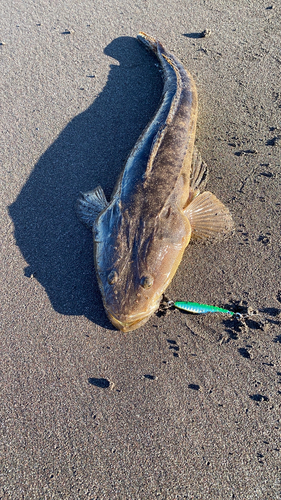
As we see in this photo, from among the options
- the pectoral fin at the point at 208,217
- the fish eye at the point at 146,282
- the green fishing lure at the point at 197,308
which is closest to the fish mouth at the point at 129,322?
the fish eye at the point at 146,282

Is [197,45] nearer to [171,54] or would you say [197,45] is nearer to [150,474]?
[171,54]

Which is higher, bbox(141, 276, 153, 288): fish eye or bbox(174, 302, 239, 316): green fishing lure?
bbox(141, 276, 153, 288): fish eye

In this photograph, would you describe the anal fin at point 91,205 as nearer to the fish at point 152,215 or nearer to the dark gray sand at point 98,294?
the fish at point 152,215

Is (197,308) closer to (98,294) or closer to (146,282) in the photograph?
(146,282)

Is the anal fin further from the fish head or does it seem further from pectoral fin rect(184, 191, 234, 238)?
pectoral fin rect(184, 191, 234, 238)

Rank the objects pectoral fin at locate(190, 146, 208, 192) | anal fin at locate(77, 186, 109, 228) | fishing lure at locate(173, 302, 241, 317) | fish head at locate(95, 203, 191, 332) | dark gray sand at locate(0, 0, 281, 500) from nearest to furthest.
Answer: dark gray sand at locate(0, 0, 281, 500) → fish head at locate(95, 203, 191, 332) → fishing lure at locate(173, 302, 241, 317) → anal fin at locate(77, 186, 109, 228) → pectoral fin at locate(190, 146, 208, 192)

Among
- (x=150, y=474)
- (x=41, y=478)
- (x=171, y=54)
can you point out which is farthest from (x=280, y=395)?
(x=171, y=54)

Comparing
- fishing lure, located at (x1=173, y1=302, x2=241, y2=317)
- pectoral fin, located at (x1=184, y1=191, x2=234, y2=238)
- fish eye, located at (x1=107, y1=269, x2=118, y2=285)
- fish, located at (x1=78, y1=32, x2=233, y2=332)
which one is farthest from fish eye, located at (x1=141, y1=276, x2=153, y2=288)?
pectoral fin, located at (x1=184, y1=191, x2=234, y2=238)
